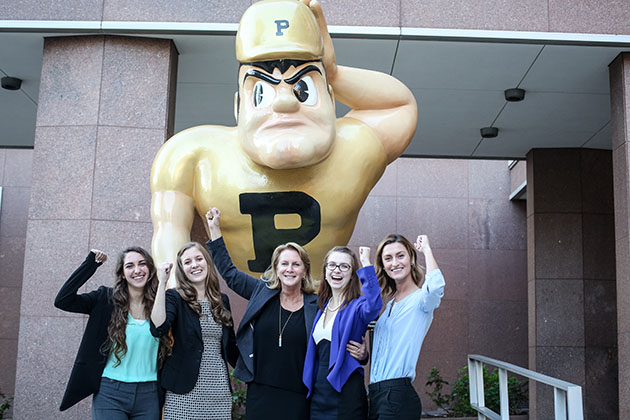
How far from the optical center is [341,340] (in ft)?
10.2

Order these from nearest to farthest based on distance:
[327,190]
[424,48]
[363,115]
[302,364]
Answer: [302,364]
[327,190]
[363,115]
[424,48]

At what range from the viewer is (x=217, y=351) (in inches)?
128

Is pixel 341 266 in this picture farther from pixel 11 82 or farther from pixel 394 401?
pixel 11 82

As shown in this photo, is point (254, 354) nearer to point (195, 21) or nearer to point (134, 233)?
point (134, 233)

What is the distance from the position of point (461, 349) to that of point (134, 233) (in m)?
6.37

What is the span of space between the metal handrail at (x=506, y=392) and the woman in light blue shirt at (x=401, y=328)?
3.38 ft

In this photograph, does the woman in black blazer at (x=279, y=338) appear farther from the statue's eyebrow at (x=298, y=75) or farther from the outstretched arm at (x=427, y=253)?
the statue's eyebrow at (x=298, y=75)

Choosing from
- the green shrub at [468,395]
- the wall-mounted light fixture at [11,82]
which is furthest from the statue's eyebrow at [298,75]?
the green shrub at [468,395]

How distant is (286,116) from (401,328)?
1.33 meters

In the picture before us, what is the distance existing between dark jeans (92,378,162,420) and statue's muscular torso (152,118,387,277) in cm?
118

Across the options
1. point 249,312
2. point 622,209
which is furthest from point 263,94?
point 622,209

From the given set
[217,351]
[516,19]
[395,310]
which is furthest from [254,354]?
[516,19]

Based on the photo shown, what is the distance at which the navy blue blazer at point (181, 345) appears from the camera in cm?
314

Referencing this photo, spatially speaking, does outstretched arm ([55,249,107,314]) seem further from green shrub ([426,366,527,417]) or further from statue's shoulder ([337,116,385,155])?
green shrub ([426,366,527,417])
